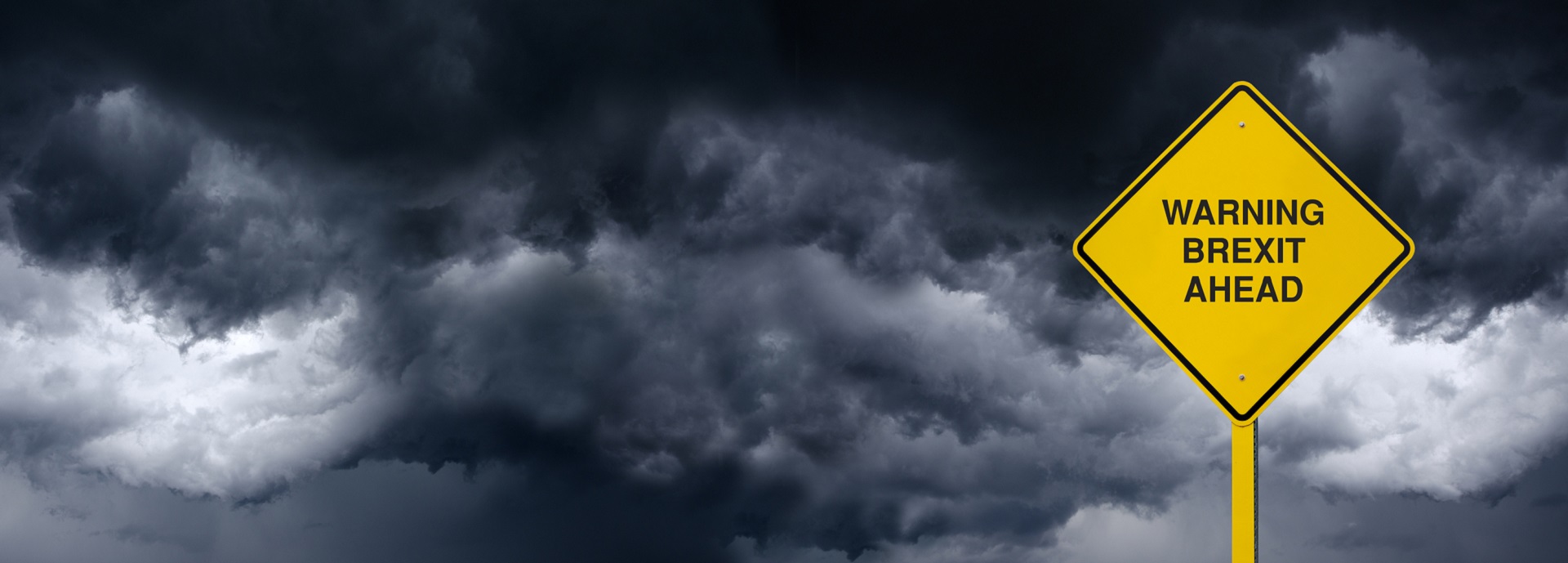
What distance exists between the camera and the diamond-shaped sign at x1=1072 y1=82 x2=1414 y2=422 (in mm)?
4734

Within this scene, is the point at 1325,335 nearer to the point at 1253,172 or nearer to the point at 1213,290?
the point at 1213,290

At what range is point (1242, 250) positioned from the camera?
15.5 ft

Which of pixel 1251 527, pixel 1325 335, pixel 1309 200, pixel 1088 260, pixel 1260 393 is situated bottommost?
pixel 1251 527

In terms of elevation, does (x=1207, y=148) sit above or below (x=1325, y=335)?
above

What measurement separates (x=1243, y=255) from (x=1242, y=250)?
0.09ft

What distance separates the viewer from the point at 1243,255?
4730mm

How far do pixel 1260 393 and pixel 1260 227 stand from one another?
856mm

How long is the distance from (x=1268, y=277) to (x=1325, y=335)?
42 cm

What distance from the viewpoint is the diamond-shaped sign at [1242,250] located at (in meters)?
4.73

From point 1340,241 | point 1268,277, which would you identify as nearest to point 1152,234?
point 1268,277

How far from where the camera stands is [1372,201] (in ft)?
16.1

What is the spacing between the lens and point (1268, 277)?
4.74 meters

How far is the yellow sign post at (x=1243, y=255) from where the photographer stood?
4734mm

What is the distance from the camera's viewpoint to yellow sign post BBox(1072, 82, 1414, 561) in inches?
186
